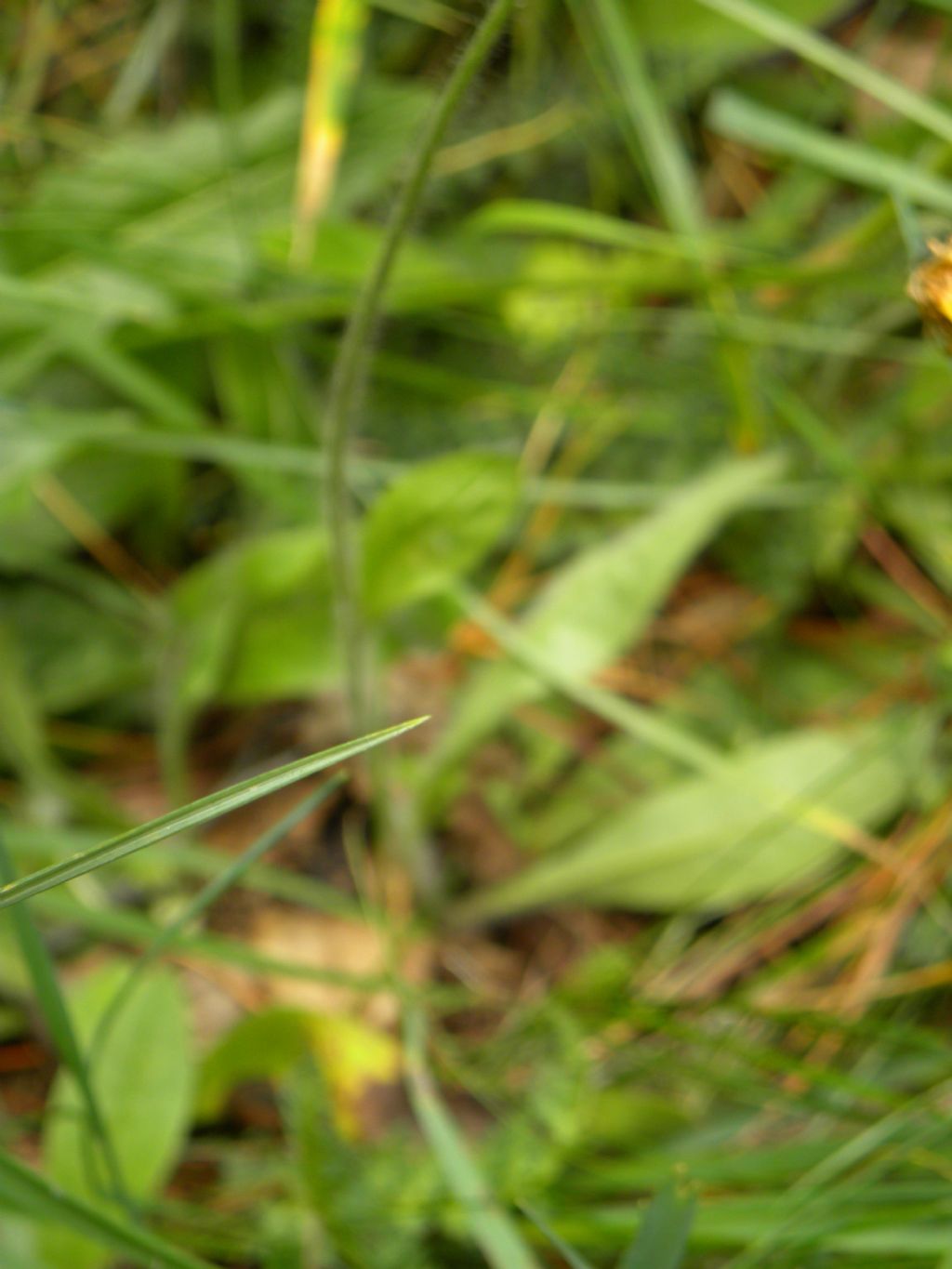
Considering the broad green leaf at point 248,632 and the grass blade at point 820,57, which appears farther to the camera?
the broad green leaf at point 248,632

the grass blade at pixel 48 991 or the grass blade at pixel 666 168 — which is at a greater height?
the grass blade at pixel 666 168

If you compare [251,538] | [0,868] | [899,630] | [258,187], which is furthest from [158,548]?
[899,630]

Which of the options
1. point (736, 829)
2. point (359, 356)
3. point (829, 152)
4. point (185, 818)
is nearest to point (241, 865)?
point (185, 818)

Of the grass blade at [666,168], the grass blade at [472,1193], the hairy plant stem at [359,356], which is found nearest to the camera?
the hairy plant stem at [359,356]

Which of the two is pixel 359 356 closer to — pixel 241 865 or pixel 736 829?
pixel 241 865

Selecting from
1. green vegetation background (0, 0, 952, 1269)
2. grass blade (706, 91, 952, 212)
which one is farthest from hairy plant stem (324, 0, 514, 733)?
grass blade (706, 91, 952, 212)

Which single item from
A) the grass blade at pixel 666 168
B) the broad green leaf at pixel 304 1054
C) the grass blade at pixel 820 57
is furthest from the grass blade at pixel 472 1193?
the grass blade at pixel 820 57

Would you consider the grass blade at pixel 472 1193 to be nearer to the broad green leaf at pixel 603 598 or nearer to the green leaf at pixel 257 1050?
the green leaf at pixel 257 1050
